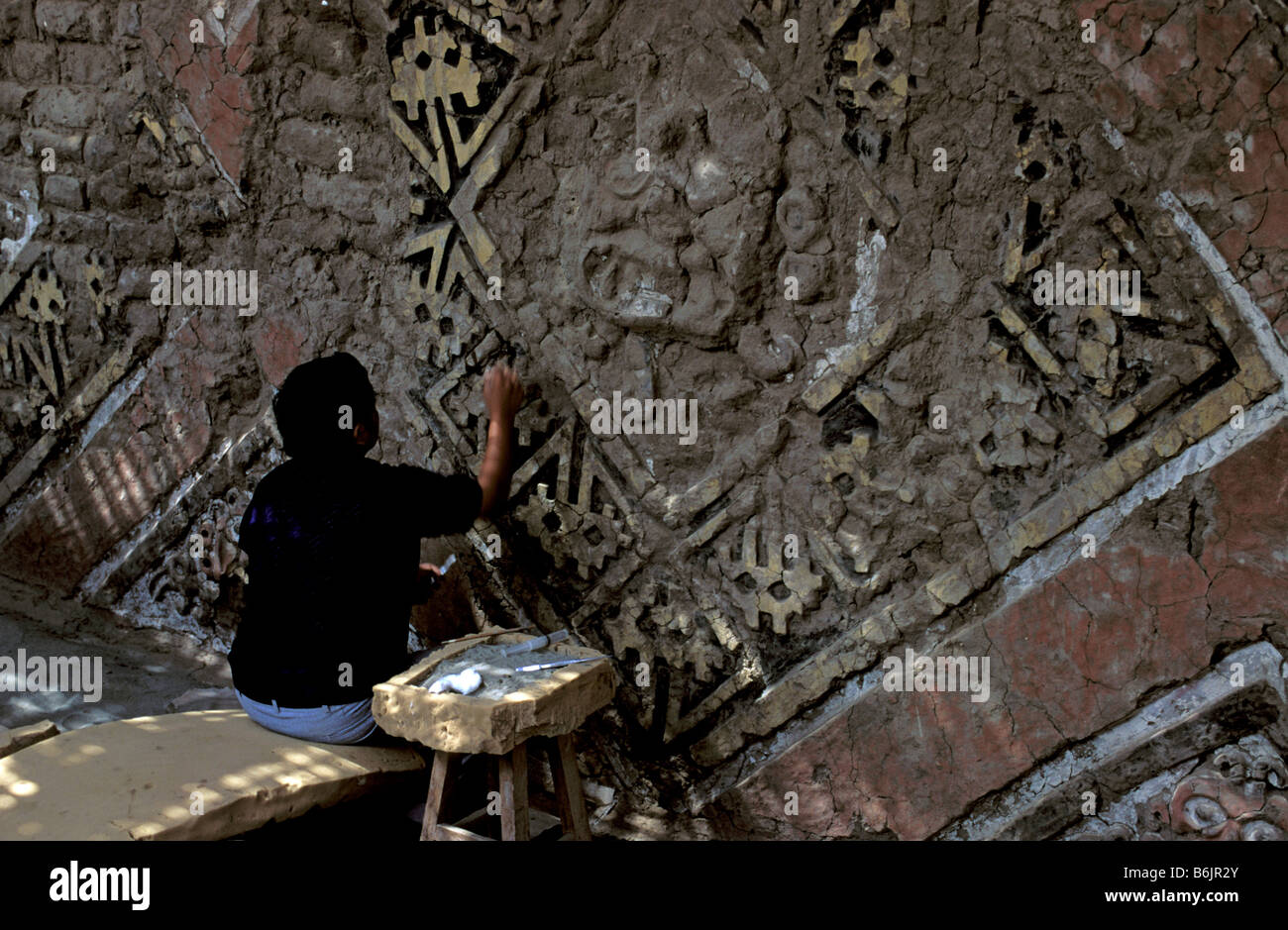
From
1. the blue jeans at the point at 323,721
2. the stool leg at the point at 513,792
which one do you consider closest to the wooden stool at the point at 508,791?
the stool leg at the point at 513,792

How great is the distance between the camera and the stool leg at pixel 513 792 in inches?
93.1

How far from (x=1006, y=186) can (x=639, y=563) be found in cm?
126

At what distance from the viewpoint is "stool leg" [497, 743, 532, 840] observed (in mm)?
2365

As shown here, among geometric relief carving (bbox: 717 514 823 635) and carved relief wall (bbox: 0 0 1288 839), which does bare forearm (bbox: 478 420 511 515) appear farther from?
geometric relief carving (bbox: 717 514 823 635)

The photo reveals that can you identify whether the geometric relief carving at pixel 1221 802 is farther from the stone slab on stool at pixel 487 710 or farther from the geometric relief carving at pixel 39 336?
the geometric relief carving at pixel 39 336

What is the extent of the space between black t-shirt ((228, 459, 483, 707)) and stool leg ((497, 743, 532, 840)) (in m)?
0.43

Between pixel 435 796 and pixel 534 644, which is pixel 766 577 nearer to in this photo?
pixel 534 644

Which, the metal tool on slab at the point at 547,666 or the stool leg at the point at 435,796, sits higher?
the metal tool on slab at the point at 547,666

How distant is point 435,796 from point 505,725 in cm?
27

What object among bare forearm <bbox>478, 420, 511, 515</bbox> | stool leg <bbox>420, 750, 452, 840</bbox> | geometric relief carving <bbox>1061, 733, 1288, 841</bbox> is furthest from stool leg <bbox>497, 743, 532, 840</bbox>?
geometric relief carving <bbox>1061, 733, 1288, 841</bbox>

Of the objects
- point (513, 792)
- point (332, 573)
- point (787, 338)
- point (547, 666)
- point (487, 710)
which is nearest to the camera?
point (487, 710)

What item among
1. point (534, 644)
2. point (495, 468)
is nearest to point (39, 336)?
point (495, 468)

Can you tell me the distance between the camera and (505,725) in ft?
7.50

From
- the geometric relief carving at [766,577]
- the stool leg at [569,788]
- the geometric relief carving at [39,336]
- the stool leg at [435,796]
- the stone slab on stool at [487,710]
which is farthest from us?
the geometric relief carving at [39,336]
